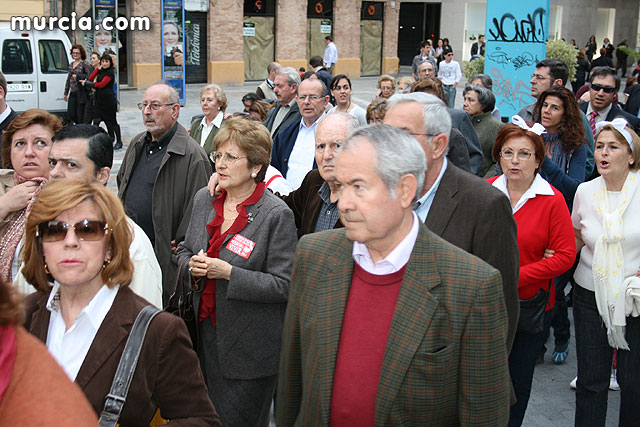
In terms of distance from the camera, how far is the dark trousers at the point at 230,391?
405 cm

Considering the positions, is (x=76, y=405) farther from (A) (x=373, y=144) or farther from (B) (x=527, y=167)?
(B) (x=527, y=167)

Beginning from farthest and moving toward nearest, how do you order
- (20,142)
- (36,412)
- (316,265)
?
(20,142) < (316,265) < (36,412)

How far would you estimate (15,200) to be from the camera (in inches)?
152

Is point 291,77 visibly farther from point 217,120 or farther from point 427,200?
point 427,200

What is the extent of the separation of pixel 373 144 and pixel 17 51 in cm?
1487

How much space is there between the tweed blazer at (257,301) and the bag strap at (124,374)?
1.38m

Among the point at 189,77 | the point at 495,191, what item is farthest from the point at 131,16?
the point at 495,191

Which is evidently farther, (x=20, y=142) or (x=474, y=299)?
(x=20, y=142)

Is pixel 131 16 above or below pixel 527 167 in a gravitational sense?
above

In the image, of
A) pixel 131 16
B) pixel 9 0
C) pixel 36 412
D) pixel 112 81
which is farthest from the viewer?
pixel 131 16

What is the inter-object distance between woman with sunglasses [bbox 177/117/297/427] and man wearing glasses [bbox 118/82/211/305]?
0.95m

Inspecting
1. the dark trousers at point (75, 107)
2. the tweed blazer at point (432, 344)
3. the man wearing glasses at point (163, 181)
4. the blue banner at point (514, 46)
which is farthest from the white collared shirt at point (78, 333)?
the dark trousers at point (75, 107)

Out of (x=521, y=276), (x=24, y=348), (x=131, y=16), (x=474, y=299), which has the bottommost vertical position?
(x=521, y=276)

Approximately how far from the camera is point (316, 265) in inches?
109
